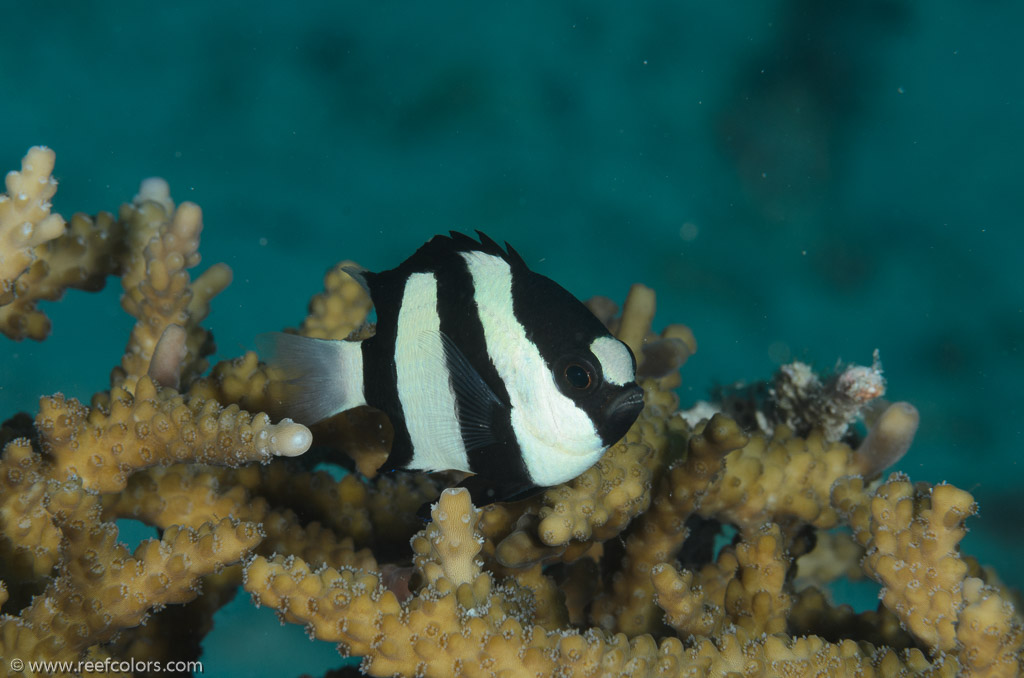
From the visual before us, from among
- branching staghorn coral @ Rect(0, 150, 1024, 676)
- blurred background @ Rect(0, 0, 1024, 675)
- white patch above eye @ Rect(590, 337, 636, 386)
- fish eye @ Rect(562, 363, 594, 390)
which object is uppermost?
blurred background @ Rect(0, 0, 1024, 675)

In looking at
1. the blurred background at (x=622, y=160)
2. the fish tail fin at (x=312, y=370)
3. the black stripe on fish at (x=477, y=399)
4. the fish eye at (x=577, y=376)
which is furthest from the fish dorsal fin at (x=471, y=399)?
the blurred background at (x=622, y=160)

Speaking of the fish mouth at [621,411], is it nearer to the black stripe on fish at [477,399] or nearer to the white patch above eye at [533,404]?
the white patch above eye at [533,404]

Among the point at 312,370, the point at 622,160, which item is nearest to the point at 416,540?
the point at 312,370

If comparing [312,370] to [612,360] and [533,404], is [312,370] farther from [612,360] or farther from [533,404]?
[612,360]

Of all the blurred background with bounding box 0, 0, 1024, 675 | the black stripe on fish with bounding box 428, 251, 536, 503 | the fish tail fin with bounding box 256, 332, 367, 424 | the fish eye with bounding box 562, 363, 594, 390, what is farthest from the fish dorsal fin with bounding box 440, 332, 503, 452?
the blurred background with bounding box 0, 0, 1024, 675

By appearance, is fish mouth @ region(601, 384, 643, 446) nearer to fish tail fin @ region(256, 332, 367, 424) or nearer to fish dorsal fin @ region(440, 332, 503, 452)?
fish dorsal fin @ region(440, 332, 503, 452)

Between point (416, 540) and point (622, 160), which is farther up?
point (622, 160)

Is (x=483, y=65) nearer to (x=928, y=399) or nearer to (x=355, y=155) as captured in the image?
(x=355, y=155)
